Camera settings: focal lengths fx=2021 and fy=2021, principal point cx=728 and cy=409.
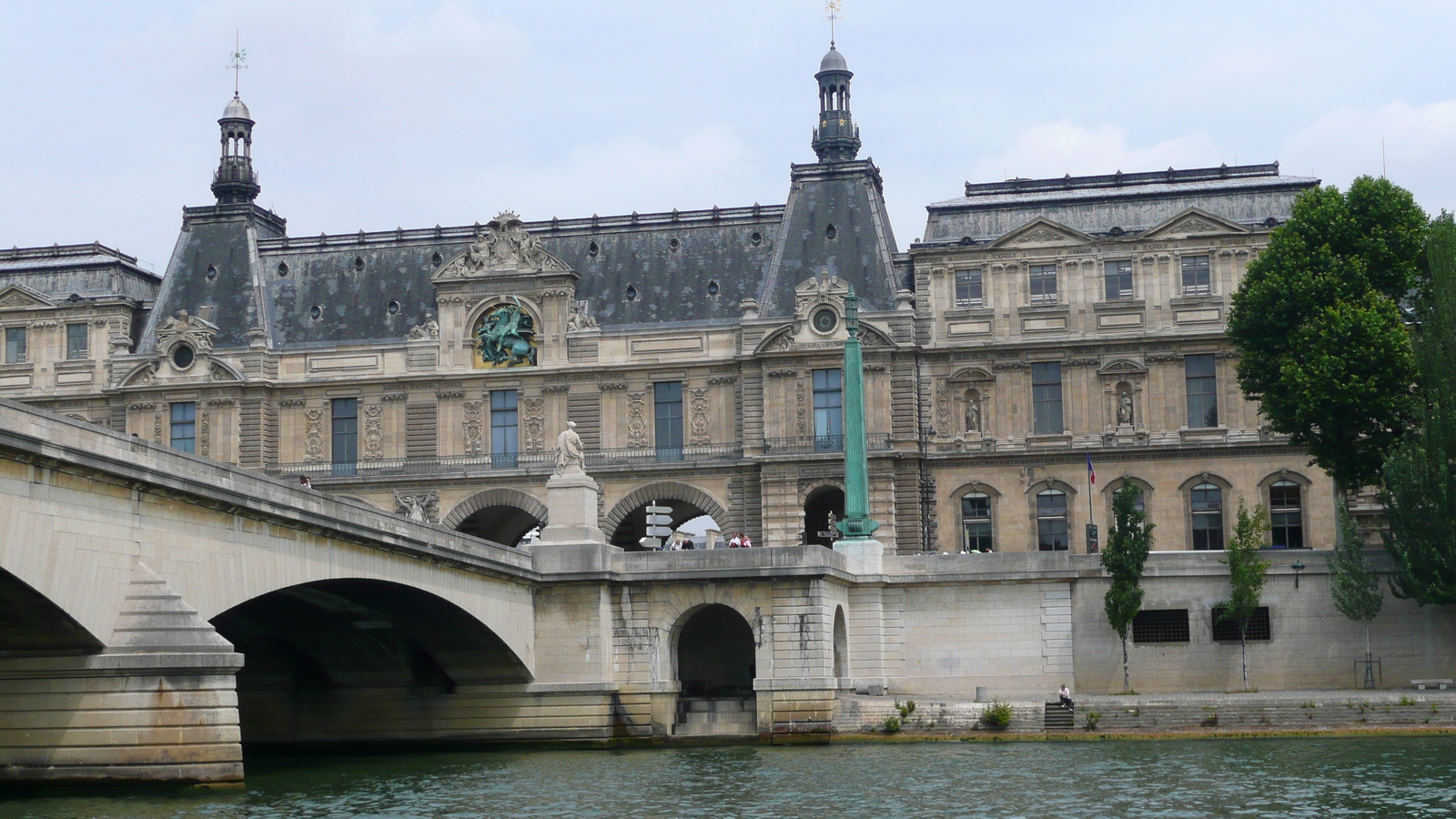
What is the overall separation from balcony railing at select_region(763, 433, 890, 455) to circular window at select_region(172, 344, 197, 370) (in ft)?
74.2

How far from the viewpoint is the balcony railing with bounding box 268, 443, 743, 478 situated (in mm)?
73500

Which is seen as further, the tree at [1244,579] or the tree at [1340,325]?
the tree at [1340,325]

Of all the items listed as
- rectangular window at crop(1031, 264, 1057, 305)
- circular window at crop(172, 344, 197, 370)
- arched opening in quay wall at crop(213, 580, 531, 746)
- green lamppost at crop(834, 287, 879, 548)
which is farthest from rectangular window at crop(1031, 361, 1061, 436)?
circular window at crop(172, 344, 197, 370)

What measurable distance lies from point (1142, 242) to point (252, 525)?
40.8 meters

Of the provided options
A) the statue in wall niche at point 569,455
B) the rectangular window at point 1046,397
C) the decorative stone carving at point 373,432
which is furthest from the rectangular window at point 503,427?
the statue in wall niche at point 569,455

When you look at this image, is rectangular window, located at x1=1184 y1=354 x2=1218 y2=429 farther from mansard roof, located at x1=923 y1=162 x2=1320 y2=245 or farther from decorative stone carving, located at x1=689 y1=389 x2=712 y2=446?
decorative stone carving, located at x1=689 y1=389 x2=712 y2=446

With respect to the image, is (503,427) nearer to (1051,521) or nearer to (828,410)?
(828,410)

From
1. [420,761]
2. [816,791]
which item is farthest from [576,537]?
[816,791]

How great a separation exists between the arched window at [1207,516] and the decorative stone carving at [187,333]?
37.2m

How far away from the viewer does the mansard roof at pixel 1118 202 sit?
71.8 m

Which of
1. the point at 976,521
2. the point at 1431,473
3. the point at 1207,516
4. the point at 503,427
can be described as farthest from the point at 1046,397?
the point at 503,427

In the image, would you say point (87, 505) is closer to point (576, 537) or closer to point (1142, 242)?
point (576, 537)

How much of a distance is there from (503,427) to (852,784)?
118 ft

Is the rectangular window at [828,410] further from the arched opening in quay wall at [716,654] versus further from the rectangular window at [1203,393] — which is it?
the rectangular window at [1203,393]
